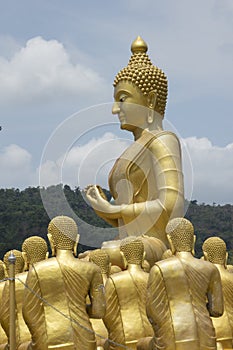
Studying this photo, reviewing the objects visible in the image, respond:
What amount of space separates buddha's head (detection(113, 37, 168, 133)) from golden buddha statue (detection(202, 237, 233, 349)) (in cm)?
384

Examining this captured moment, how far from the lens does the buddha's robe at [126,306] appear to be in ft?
30.6

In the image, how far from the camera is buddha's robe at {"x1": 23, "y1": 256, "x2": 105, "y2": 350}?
8.40 meters

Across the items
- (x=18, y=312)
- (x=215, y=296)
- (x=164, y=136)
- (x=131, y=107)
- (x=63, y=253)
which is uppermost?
(x=131, y=107)

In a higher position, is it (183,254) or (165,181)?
(165,181)

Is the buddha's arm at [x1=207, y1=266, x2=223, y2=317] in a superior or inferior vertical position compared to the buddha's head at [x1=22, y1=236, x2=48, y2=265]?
inferior

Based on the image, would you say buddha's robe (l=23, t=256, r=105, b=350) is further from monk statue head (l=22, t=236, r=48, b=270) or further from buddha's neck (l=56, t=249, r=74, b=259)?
monk statue head (l=22, t=236, r=48, b=270)

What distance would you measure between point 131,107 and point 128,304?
4.49 meters

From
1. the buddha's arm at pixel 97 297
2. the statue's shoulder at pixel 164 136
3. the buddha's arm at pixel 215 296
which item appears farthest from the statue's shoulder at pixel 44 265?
the statue's shoulder at pixel 164 136

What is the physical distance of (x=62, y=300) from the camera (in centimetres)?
844

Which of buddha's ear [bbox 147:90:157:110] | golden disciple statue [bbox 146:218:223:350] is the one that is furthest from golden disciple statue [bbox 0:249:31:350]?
buddha's ear [bbox 147:90:157:110]

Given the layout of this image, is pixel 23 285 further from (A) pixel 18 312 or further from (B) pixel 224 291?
(B) pixel 224 291

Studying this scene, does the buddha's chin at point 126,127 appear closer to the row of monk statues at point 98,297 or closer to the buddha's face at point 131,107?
the buddha's face at point 131,107

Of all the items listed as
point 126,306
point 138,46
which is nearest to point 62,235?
point 126,306

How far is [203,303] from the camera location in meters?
8.60
